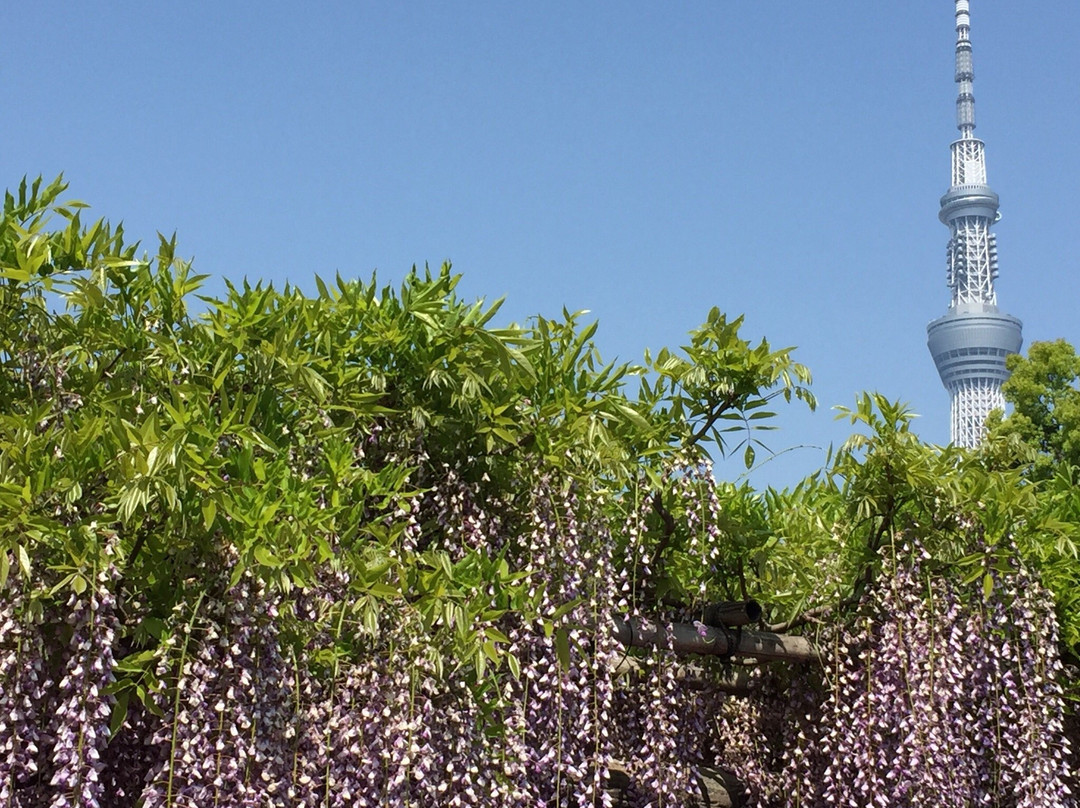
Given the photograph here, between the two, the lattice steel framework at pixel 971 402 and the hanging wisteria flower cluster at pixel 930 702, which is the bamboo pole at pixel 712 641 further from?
the lattice steel framework at pixel 971 402

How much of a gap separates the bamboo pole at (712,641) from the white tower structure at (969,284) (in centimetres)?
11195

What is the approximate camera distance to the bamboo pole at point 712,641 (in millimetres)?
5699

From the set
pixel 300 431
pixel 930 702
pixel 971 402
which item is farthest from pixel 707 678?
pixel 971 402

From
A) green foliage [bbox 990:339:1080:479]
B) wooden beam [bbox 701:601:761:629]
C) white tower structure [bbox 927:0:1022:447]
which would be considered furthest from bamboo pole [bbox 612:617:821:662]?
white tower structure [bbox 927:0:1022:447]

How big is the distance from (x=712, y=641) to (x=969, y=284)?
127197 mm

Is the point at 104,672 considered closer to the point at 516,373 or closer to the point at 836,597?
the point at 516,373

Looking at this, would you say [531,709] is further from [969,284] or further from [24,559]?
[969,284]

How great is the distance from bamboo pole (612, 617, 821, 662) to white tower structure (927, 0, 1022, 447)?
11195 centimetres

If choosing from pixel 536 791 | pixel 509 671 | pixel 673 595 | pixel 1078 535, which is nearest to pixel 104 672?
pixel 509 671

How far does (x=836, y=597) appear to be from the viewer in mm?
6527

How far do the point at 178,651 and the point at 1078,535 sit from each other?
16.4 feet

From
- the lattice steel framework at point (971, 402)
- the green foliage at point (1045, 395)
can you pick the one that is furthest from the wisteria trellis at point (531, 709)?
the lattice steel framework at point (971, 402)

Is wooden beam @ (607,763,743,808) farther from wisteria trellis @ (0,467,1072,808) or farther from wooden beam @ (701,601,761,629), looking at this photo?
wooden beam @ (701,601,761,629)

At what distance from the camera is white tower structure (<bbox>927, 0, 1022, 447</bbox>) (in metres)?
119
